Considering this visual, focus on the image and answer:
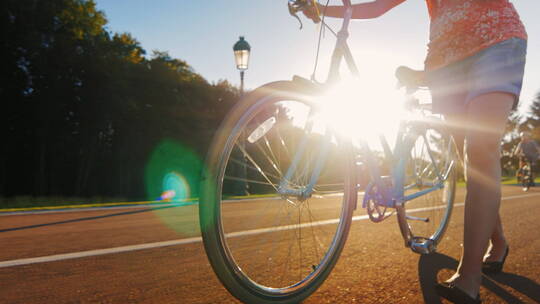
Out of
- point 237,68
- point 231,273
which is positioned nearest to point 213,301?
point 231,273

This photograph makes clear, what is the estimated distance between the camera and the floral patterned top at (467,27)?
1990mm

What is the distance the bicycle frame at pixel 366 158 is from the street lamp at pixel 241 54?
30.5 ft

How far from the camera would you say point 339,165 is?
2188 mm

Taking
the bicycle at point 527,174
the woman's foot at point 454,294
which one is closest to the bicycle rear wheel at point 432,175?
the woman's foot at point 454,294

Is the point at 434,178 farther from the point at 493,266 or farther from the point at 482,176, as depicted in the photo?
the point at 482,176

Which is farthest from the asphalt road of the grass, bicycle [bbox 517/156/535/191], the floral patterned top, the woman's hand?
bicycle [bbox 517/156/535/191]

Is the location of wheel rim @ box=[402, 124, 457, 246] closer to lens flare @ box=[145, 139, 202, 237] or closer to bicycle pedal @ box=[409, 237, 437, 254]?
bicycle pedal @ box=[409, 237, 437, 254]

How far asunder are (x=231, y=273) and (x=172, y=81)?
31928 mm

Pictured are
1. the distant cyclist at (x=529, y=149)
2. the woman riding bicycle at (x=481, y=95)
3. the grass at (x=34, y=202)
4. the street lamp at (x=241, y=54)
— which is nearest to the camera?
the woman riding bicycle at (x=481, y=95)

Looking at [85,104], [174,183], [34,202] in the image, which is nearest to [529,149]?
[34,202]

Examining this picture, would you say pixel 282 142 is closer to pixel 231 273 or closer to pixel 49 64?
pixel 231 273

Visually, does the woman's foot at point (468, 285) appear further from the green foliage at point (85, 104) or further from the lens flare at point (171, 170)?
the lens flare at point (171, 170)

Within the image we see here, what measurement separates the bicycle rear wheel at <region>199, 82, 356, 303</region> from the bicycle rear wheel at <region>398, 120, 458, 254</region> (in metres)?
0.90

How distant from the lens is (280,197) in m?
2.03
